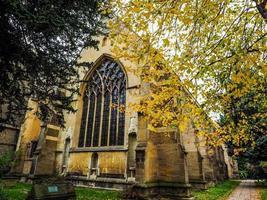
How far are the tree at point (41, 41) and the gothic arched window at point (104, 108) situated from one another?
560cm

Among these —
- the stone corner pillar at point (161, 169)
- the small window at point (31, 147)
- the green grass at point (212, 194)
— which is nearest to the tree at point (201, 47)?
the stone corner pillar at point (161, 169)

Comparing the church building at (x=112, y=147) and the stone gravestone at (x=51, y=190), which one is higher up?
the church building at (x=112, y=147)

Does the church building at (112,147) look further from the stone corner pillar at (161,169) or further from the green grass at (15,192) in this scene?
the green grass at (15,192)

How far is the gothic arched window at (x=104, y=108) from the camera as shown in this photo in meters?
12.9

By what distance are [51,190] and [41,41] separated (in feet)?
18.5

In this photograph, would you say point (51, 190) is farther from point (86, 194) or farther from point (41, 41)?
point (41, 41)

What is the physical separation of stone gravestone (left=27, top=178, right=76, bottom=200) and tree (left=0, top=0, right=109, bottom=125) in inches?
104

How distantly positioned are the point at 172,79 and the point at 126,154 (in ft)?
25.2

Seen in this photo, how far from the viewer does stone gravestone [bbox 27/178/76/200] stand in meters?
7.04

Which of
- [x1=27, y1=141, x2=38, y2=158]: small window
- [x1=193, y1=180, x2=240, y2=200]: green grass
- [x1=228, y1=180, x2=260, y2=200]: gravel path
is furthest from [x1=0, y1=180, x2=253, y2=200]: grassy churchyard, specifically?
[x1=27, y1=141, x2=38, y2=158]: small window

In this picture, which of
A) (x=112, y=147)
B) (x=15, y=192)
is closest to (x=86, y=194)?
(x=112, y=147)

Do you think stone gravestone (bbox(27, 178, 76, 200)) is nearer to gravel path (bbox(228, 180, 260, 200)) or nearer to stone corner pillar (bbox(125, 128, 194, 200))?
stone corner pillar (bbox(125, 128, 194, 200))

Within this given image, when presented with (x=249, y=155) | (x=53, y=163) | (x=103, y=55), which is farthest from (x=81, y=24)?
(x=249, y=155)

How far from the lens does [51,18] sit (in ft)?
18.0
